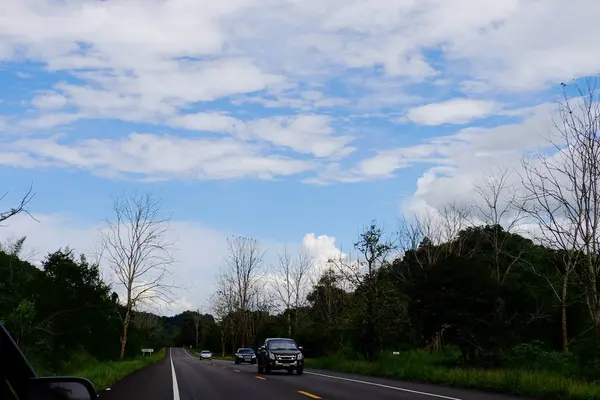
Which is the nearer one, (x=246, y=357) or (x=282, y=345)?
(x=282, y=345)

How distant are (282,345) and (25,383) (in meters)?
31.1

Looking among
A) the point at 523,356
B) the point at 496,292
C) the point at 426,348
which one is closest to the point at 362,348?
the point at 426,348

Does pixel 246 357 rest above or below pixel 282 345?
below

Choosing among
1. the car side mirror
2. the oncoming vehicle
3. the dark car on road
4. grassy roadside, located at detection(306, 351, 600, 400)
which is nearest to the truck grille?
the dark car on road

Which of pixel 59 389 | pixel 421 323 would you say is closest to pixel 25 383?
pixel 59 389

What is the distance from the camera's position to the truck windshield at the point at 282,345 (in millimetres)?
32719

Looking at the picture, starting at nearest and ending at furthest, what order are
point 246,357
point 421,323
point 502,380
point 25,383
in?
point 25,383 < point 502,380 < point 421,323 < point 246,357

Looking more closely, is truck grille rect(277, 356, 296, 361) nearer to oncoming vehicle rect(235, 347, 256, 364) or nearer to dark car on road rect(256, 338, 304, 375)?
dark car on road rect(256, 338, 304, 375)

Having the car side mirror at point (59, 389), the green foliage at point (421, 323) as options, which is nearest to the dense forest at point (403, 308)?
the green foliage at point (421, 323)

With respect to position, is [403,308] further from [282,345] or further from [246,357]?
[246,357]

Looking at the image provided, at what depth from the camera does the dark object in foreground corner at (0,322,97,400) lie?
2.40 m

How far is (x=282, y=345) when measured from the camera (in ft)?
108

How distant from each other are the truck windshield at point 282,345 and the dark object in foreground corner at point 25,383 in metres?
30.7

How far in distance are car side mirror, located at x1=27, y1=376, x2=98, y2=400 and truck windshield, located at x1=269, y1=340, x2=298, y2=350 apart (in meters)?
30.6
